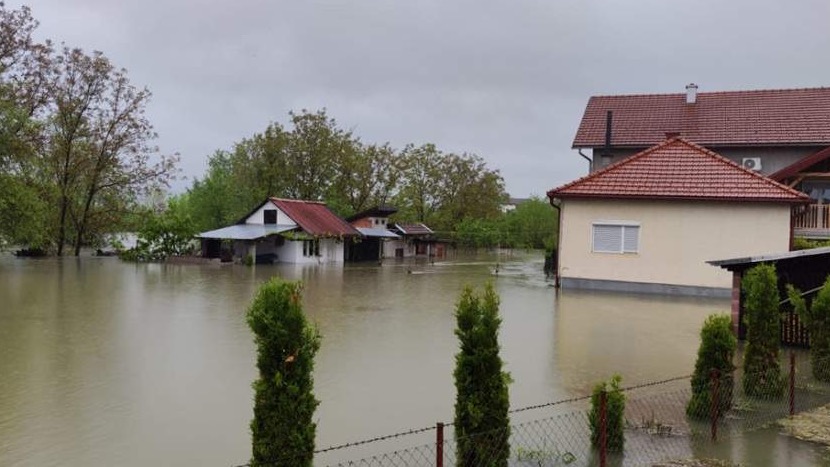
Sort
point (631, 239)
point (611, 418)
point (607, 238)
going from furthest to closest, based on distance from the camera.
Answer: point (607, 238) < point (631, 239) < point (611, 418)

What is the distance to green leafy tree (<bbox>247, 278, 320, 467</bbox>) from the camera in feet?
16.3

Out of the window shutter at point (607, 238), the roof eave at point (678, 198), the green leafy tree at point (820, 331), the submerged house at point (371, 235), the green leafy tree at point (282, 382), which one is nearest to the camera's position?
the green leafy tree at point (282, 382)

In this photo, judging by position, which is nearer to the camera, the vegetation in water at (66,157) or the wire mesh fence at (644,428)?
the wire mesh fence at (644,428)

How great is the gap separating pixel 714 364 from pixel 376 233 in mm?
38349

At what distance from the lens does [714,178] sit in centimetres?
2322

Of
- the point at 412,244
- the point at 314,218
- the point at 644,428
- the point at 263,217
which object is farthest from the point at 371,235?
the point at 644,428

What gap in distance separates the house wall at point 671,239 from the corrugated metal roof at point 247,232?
18220 millimetres

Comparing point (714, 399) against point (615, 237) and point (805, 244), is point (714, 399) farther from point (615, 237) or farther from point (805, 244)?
point (805, 244)

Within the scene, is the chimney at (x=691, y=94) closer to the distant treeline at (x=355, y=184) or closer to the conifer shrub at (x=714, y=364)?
the distant treeline at (x=355, y=184)

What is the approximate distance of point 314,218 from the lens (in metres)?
41.7

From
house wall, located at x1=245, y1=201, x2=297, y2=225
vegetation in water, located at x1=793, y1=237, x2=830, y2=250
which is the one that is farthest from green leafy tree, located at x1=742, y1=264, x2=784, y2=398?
house wall, located at x1=245, y1=201, x2=297, y2=225

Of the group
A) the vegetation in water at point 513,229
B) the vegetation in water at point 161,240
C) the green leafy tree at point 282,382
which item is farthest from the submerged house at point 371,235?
the green leafy tree at point 282,382

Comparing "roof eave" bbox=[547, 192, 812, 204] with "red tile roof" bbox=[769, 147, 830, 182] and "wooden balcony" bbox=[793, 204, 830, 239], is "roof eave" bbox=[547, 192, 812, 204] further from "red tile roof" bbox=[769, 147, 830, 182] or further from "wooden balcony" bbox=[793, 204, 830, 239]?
"red tile roof" bbox=[769, 147, 830, 182]

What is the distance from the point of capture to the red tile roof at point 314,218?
129 ft
